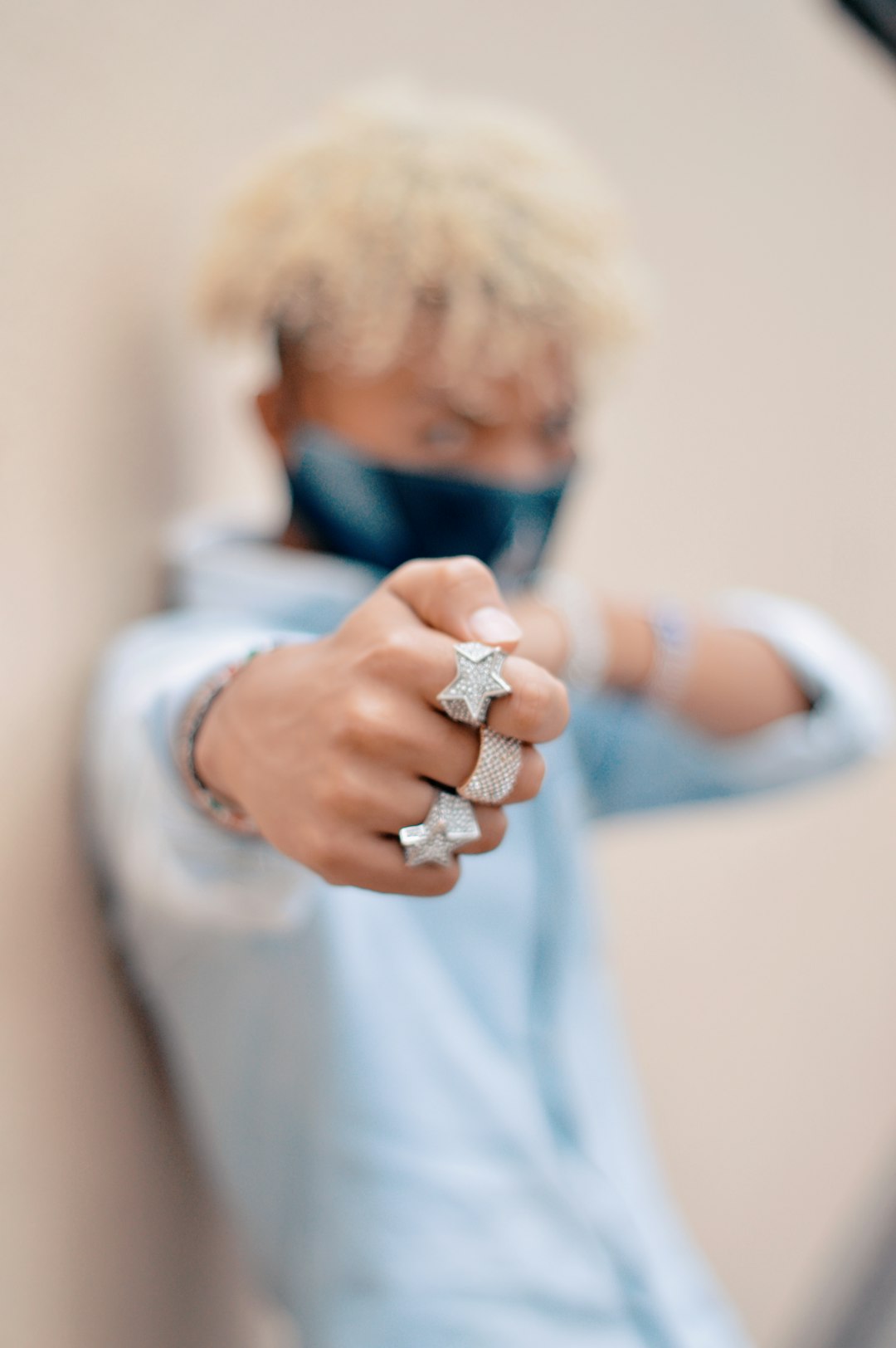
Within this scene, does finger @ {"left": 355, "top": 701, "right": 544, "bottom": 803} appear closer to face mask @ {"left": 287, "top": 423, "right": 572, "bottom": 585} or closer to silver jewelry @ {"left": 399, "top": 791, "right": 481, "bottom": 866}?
silver jewelry @ {"left": 399, "top": 791, "right": 481, "bottom": 866}

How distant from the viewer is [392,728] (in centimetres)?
27

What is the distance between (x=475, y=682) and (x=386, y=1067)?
34 centimetres

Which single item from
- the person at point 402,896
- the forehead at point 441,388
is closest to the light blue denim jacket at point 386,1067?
the person at point 402,896

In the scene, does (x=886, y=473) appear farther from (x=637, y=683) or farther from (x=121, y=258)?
(x=121, y=258)

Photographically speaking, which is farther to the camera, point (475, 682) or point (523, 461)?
point (523, 461)

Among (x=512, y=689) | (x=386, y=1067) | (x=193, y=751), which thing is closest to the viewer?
(x=512, y=689)

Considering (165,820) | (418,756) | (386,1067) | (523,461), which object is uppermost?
(523,461)

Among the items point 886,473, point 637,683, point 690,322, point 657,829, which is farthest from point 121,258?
point 886,473

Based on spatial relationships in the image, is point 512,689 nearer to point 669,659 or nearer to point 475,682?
point 475,682

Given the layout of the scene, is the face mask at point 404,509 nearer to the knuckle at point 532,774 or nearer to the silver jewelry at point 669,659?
the silver jewelry at point 669,659

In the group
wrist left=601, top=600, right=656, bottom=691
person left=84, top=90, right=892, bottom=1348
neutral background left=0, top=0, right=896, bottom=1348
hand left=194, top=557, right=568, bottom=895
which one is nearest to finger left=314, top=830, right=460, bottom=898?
hand left=194, top=557, right=568, bottom=895

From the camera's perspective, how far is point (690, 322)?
1177 mm

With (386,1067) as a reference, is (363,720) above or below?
above

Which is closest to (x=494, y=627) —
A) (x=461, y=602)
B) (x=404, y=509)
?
(x=461, y=602)
